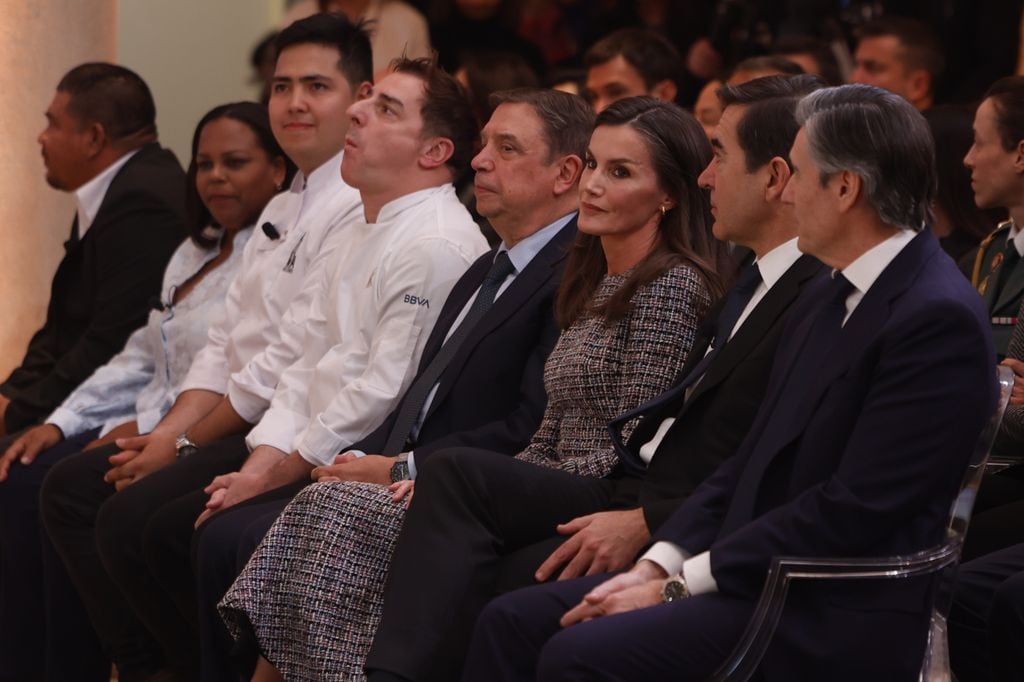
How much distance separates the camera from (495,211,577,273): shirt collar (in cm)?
388

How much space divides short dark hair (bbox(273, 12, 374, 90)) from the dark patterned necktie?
1.19 m

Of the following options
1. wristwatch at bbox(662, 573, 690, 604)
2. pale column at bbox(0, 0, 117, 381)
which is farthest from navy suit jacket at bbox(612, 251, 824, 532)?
pale column at bbox(0, 0, 117, 381)

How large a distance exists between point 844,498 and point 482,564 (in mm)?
839

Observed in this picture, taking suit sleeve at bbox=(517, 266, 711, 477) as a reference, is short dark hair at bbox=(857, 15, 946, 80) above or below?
above

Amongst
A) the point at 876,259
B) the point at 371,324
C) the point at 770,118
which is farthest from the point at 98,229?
the point at 876,259

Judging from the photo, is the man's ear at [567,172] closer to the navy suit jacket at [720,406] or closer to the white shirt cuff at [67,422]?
the navy suit jacket at [720,406]

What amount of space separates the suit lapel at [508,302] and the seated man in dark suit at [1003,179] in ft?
Answer: 3.20

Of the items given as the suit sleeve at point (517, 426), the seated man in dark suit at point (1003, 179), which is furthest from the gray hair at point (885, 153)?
the suit sleeve at point (517, 426)

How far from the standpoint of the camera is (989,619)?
2.79 m

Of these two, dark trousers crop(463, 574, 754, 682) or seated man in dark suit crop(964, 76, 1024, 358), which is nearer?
dark trousers crop(463, 574, 754, 682)

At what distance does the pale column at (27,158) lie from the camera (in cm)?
575

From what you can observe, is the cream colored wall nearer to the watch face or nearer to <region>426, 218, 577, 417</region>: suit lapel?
<region>426, 218, 577, 417</region>: suit lapel

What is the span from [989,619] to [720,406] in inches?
24.3

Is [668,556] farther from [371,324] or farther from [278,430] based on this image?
[278,430]
